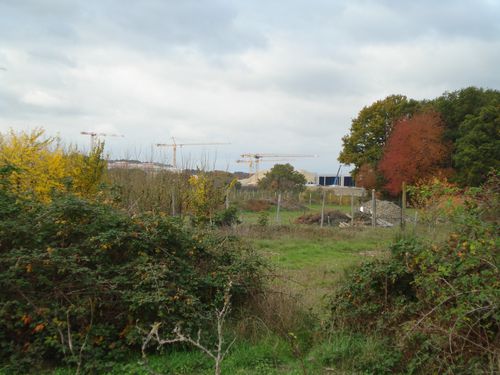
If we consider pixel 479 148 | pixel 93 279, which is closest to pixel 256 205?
pixel 479 148

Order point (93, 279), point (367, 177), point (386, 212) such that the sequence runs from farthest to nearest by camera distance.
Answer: point (367, 177), point (386, 212), point (93, 279)

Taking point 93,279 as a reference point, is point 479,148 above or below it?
above

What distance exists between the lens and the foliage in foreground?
13.9 ft

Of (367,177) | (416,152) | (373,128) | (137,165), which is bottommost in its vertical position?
(137,165)

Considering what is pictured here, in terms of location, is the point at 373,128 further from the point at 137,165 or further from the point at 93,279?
the point at 93,279

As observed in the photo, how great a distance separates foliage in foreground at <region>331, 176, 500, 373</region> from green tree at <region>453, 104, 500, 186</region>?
30.5m

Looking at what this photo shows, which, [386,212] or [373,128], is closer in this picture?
[386,212]

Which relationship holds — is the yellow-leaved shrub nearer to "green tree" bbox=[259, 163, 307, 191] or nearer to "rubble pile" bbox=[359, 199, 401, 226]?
"rubble pile" bbox=[359, 199, 401, 226]

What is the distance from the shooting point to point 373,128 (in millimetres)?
46500

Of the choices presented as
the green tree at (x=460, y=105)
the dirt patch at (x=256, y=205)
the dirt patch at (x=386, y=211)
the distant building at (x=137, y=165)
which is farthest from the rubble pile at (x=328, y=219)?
the green tree at (x=460, y=105)

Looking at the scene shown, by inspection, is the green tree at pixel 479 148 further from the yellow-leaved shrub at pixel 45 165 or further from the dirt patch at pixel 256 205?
the yellow-leaved shrub at pixel 45 165

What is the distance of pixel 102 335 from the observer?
4824 millimetres

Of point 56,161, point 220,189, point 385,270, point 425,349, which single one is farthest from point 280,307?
point 220,189

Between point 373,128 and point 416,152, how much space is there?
36.5 ft
